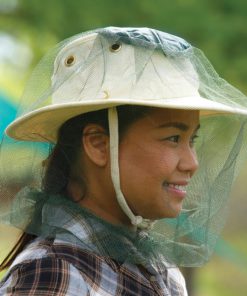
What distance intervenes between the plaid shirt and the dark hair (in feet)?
0.56

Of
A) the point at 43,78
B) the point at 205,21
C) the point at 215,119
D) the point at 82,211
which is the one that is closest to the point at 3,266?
the point at 82,211

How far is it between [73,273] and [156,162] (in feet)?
1.54

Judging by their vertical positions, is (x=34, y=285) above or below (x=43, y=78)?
below

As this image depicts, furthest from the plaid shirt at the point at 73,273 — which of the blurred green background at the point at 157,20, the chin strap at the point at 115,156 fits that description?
the blurred green background at the point at 157,20

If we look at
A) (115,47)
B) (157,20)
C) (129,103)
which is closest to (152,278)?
(129,103)

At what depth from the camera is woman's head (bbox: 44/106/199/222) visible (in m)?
3.13

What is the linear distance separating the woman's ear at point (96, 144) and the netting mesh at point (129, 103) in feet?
0.27

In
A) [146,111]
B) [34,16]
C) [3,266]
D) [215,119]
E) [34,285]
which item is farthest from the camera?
[34,16]

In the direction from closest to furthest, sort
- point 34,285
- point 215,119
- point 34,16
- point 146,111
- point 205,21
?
point 34,285, point 146,111, point 215,119, point 205,21, point 34,16

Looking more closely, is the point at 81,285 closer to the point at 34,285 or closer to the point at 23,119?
the point at 34,285

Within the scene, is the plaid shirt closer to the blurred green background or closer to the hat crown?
the hat crown

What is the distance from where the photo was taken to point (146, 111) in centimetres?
314

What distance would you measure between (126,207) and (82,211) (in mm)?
143

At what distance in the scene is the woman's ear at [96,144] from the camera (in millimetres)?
3178
